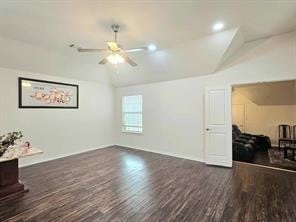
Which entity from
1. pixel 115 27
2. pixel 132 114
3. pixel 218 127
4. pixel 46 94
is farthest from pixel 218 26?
pixel 46 94

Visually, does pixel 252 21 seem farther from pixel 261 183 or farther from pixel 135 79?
pixel 135 79

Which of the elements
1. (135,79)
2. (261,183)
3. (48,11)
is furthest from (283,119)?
(48,11)

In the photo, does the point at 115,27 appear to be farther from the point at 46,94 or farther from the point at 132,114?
the point at 132,114

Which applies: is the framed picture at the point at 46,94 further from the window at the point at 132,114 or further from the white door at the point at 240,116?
the white door at the point at 240,116

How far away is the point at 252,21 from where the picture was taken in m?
3.37

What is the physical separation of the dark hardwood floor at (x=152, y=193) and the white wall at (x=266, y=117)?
157 inches

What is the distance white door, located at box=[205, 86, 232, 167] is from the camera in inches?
175

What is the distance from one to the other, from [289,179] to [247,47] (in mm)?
3147

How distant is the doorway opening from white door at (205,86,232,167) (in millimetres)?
1414

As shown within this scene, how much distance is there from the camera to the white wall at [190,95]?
3.95 m

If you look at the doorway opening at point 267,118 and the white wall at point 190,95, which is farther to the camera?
the doorway opening at point 267,118

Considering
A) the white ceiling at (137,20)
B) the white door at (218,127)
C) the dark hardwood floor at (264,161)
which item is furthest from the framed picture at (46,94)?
the dark hardwood floor at (264,161)

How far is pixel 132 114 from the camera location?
7.04 metres

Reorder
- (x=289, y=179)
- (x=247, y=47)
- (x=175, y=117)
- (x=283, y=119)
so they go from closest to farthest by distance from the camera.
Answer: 1. (x=289, y=179)
2. (x=247, y=47)
3. (x=175, y=117)
4. (x=283, y=119)
